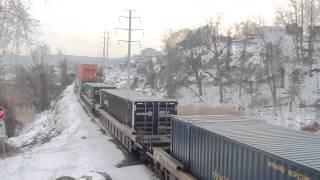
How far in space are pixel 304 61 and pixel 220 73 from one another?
11.2 metres

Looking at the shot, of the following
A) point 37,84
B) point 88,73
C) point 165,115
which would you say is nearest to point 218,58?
point 88,73

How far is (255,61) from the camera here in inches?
2501

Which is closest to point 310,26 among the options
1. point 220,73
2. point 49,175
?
point 220,73

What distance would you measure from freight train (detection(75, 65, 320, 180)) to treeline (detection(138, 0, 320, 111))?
1003 inches

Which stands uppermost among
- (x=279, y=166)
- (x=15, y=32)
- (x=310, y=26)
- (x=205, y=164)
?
(x=310, y=26)

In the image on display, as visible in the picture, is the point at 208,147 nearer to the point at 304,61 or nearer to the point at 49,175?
the point at 49,175

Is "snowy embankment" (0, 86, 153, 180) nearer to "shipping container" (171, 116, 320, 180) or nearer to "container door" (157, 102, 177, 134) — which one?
"container door" (157, 102, 177, 134)

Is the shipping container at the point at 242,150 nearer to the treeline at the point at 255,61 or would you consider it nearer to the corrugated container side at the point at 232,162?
the corrugated container side at the point at 232,162

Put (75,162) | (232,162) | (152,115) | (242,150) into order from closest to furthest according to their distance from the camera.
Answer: (242,150) → (232,162) → (75,162) → (152,115)

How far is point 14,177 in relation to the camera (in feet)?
57.7

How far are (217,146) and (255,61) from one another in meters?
54.2

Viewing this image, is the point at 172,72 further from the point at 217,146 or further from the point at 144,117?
the point at 217,146

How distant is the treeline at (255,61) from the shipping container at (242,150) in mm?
30741

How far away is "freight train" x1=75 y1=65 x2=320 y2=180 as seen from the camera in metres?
8.33
